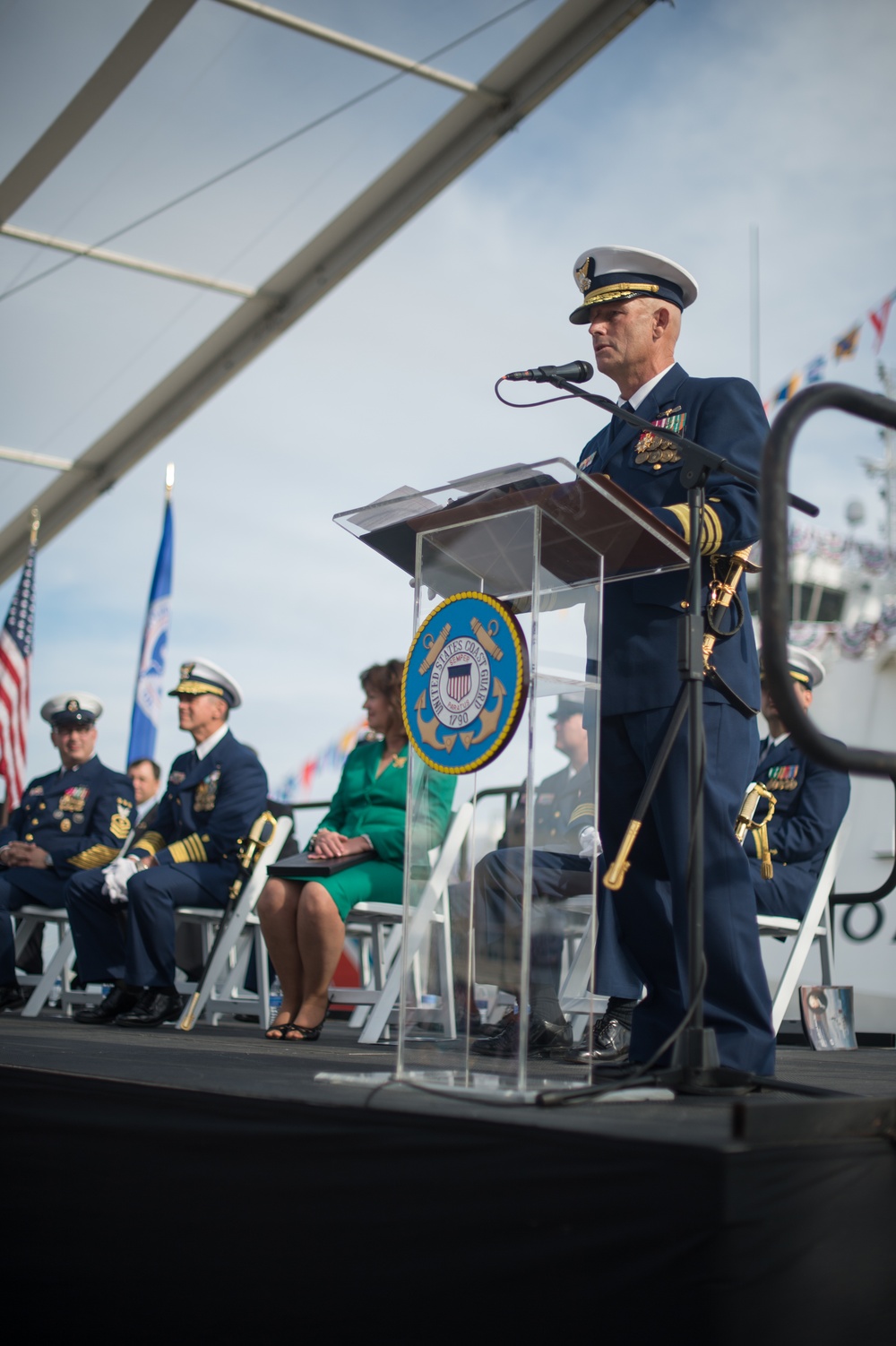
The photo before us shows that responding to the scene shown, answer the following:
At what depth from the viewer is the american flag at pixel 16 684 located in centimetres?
870

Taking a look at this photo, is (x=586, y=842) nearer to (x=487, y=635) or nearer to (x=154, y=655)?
(x=487, y=635)

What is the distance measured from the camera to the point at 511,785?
6.79 feet

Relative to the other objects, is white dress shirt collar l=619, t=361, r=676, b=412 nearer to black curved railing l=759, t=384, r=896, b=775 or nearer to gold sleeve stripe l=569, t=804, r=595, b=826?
gold sleeve stripe l=569, t=804, r=595, b=826

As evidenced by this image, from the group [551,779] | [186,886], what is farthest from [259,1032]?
[551,779]

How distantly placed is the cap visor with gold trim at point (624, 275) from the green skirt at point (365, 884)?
2.18 metres

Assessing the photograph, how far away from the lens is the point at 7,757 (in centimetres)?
870

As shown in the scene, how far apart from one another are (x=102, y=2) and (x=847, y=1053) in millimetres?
5411

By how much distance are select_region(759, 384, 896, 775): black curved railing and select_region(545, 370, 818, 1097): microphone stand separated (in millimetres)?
551

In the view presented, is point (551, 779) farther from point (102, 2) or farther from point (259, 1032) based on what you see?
point (102, 2)

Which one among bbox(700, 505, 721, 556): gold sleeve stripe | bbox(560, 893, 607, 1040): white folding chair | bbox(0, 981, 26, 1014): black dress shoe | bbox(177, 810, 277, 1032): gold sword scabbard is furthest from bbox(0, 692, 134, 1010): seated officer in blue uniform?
bbox(700, 505, 721, 556): gold sleeve stripe

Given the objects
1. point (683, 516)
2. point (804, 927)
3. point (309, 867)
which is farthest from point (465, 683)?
point (804, 927)

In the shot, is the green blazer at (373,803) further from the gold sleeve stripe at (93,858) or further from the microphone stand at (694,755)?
the microphone stand at (694,755)

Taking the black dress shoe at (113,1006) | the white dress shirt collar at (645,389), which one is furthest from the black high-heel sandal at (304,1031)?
the white dress shirt collar at (645,389)

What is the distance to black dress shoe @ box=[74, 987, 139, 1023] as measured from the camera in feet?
15.5
